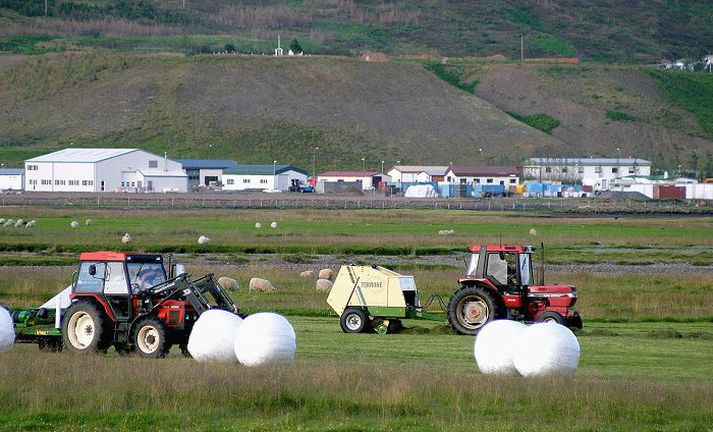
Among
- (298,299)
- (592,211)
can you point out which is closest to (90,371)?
(298,299)

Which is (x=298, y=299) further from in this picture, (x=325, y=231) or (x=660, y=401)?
(x=325, y=231)

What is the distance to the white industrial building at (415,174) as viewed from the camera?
501 feet

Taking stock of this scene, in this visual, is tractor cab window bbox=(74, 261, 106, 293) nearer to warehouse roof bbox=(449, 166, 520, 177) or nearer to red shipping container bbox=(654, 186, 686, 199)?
red shipping container bbox=(654, 186, 686, 199)

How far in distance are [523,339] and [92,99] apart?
173 metres

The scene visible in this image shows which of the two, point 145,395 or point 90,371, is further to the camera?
point 90,371

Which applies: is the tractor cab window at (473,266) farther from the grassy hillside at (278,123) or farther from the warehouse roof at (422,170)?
the grassy hillside at (278,123)

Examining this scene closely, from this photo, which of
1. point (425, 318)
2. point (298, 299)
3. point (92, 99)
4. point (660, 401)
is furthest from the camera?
point (92, 99)

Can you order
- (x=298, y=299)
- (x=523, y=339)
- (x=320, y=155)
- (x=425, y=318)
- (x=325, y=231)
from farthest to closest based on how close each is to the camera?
1. (x=320, y=155)
2. (x=325, y=231)
3. (x=298, y=299)
4. (x=425, y=318)
5. (x=523, y=339)

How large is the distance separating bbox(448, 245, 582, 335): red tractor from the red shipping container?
11429 centimetres

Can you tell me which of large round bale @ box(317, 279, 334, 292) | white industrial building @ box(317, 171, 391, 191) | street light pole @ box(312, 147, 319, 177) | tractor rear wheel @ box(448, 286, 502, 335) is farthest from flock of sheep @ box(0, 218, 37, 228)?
street light pole @ box(312, 147, 319, 177)

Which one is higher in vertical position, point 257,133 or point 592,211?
point 257,133

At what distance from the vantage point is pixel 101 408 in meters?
18.0

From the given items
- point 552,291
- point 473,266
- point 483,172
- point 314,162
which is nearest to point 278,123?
point 314,162

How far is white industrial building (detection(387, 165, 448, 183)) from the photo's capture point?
501 ft
